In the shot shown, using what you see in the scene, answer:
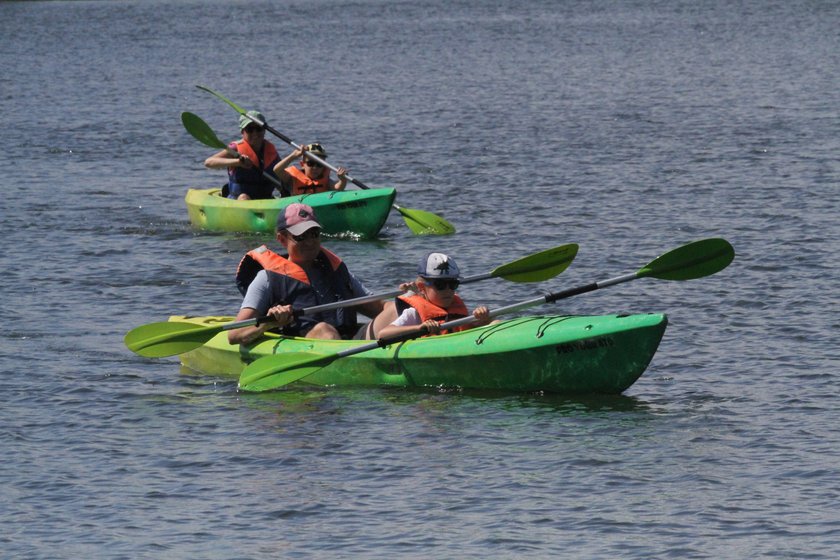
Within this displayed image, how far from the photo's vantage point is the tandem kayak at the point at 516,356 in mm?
10461

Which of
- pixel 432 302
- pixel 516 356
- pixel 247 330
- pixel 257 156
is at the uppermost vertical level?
pixel 257 156

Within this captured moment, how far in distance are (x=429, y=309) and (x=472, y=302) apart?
339cm

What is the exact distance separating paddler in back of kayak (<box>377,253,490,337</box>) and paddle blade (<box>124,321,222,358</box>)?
1418 mm

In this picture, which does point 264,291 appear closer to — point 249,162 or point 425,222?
point 425,222

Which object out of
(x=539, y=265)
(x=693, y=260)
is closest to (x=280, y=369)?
(x=539, y=265)

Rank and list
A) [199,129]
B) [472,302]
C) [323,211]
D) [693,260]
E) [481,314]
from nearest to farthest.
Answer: [481,314], [693,260], [472,302], [323,211], [199,129]

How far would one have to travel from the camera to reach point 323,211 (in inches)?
→ 692

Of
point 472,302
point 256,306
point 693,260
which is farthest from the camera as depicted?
point 472,302

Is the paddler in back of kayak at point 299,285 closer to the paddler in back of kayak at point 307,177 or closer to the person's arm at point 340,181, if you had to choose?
the person's arm at point 340,181

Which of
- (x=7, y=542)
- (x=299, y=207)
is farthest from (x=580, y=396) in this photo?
(x=7, y=542)

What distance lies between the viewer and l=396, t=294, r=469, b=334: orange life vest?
11.0m

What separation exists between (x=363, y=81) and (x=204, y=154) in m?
13.2

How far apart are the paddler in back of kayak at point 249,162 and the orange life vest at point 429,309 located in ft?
22.4

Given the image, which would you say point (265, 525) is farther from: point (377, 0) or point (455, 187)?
point (377, 0)
